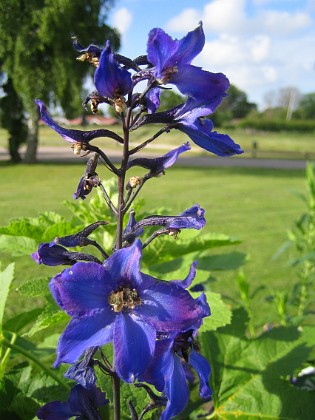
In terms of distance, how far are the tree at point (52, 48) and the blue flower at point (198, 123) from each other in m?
16.4

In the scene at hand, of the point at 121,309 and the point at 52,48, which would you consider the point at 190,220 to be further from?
the point at 52,48

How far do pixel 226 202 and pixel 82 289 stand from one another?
38.1 ft

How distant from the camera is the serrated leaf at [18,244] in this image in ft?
5.94

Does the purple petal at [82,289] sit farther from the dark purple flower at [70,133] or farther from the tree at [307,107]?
the tree at [307,107]

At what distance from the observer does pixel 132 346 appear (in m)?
0.95

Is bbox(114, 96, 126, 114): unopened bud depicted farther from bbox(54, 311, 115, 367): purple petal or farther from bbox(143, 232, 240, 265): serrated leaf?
bbox(143, 232, 240, 265): serrated leaf

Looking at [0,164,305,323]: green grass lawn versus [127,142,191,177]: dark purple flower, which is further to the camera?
[0,164,305,323]: green grass lawn

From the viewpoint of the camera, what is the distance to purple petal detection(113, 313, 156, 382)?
937mm

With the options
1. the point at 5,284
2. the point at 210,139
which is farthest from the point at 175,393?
the point at 5,284

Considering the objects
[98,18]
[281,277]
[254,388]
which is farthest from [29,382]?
[98,18]

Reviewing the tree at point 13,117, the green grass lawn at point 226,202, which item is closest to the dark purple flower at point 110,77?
the green grass lawn at point 226,202

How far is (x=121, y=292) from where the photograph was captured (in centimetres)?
101

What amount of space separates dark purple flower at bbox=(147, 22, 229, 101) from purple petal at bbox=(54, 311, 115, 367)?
501 millimetres

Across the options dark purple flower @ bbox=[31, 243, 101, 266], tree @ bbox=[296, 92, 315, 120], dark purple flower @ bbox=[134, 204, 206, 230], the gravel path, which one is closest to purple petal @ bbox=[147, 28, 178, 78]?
dark purple flower @ bbox=[134, 204, 206, 230]
